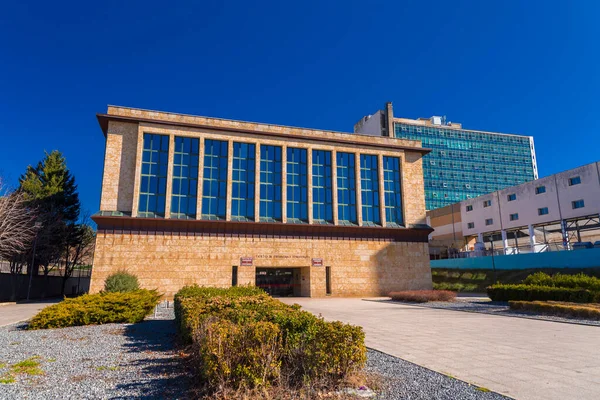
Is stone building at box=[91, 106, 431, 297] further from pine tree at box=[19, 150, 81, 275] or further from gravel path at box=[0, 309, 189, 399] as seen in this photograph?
gravel path at box=[0, 309, 189, 399]

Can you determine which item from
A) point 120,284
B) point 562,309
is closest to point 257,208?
point 120,284

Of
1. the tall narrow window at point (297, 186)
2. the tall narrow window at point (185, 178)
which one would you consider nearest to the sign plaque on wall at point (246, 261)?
the tall narrow window at point (297, 186)

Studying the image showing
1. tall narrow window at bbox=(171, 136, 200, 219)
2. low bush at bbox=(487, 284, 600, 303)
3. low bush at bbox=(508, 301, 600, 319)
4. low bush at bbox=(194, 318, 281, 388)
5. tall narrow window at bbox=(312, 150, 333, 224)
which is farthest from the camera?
tall narrow window at bbox=(312, 150, 333, 224)

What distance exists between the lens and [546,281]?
22.8 m

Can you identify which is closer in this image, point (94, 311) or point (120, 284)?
point (94, 311)

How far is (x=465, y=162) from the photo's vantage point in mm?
93812

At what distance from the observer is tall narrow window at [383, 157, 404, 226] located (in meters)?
38.4

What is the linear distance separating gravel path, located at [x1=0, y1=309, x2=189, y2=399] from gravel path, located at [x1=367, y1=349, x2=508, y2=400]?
3.65m

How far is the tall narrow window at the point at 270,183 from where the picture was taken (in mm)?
34906

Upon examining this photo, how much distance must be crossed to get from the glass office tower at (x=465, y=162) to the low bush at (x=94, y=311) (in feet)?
267

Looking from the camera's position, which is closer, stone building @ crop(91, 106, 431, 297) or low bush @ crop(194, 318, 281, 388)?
low bush @ crop(194, 318, 281, 388)

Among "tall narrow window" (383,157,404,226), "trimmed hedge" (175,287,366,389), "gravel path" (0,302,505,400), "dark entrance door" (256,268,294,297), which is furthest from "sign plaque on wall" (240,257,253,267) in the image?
"trimmed hedge" (175,287,366,389)

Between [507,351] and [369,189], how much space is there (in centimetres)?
2924

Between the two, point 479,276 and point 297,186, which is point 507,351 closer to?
point 297,186
